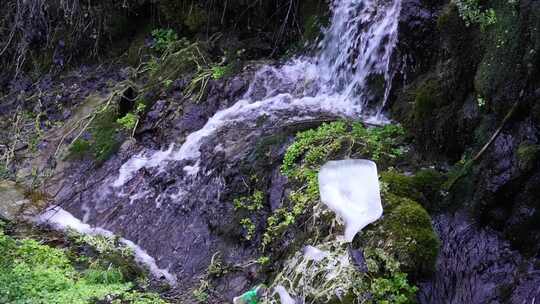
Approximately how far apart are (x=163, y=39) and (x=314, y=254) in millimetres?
5879

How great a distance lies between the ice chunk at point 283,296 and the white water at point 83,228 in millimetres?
1603

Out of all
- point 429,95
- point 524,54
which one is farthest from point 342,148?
point 524,54

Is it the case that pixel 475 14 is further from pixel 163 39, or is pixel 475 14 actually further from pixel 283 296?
pixel 163 39

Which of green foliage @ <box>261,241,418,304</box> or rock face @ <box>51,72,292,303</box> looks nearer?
green foliage @ <box>261,241,418,304</box>

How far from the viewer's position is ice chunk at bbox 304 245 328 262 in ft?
12.5

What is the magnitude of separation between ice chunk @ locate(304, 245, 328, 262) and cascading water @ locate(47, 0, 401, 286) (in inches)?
48.7

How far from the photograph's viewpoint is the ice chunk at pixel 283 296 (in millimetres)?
3772

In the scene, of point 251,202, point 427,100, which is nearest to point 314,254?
point 251,202

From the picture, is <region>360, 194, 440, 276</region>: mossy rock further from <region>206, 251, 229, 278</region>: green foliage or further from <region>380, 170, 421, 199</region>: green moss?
<region>206, 251, 229, 278</region>: green foliage

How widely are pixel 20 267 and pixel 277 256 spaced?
2171 mm

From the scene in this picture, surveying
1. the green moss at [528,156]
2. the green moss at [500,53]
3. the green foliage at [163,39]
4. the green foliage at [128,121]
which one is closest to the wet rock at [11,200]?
the green foliage at [128,121]

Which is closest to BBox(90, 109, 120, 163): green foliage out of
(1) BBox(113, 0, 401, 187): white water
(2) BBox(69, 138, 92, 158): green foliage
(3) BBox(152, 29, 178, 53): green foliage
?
(2) BBox(69, 138, 92, 158): green foliage

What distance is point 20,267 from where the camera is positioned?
473 cm

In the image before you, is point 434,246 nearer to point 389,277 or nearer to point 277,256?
point 389,277
